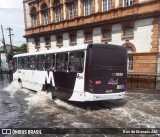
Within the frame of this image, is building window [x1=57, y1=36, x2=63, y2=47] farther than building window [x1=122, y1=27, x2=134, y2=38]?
Yes

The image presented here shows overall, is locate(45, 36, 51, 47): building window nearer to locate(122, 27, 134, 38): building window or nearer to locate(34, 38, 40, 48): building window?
locate(34, 38, 40, 48): building window

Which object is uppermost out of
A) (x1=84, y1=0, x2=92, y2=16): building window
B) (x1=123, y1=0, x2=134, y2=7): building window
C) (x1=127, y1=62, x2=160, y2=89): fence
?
(x1=84, y1=0, x2=92, y2=16): building window

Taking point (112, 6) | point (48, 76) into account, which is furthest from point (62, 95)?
point (112, 6)

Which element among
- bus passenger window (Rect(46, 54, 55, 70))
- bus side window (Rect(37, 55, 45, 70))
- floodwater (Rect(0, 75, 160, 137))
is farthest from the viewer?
bus side window (Rect(37, 55, 45, 70))

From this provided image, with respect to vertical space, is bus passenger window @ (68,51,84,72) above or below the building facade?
below

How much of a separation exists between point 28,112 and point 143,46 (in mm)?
15554

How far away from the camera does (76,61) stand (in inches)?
384

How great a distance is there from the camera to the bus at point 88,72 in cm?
920

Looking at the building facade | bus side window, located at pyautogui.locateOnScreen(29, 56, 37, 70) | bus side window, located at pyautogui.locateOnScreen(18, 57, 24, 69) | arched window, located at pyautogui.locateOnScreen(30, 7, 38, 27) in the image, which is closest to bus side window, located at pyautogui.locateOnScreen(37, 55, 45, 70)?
bus side window, located at pyautogui.locateOnScreen(29, 56, 37, 70)

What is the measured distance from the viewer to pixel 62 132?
7070 mm

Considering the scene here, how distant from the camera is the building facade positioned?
2094 cm

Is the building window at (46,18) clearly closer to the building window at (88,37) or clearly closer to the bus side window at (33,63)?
the building window at (88,37)

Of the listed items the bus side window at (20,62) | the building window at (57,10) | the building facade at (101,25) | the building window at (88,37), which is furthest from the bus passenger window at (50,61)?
the building window at (57,10)

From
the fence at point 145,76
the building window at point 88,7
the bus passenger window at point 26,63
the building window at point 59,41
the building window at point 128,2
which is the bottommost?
the fence at point 145,76
